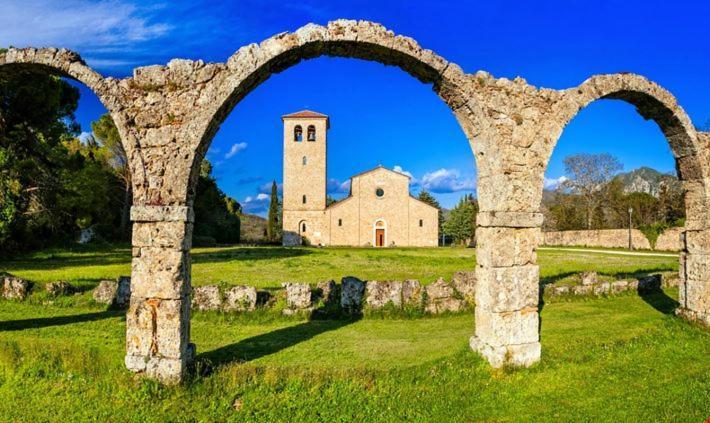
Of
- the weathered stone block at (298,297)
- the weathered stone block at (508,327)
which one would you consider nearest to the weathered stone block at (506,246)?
the weathered stone block at (508,327)

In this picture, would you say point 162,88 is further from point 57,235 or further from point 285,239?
point 285,239

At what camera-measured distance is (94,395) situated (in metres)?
6.23

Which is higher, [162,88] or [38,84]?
[38,84]

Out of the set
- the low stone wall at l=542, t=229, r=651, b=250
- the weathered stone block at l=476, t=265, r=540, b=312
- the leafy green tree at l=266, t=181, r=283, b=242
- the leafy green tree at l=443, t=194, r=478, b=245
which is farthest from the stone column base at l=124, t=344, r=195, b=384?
the leafy green tree at l=443, t=194, r=478, b=245

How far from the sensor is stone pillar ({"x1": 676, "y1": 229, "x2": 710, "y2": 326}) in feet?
31.5

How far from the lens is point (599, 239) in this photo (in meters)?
42.5

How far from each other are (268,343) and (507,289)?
14.1 ft

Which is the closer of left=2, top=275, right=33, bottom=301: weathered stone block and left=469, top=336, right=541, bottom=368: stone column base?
left=469, top=336, right=541, bottom=368: stone column base

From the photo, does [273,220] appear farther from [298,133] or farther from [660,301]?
[660,301]

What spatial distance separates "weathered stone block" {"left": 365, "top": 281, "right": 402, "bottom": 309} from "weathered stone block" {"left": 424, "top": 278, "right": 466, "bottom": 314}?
0.70 m

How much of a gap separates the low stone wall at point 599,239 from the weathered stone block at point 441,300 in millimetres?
34117

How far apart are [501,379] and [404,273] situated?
12477 mm

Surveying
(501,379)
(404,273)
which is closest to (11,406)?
(501,379)

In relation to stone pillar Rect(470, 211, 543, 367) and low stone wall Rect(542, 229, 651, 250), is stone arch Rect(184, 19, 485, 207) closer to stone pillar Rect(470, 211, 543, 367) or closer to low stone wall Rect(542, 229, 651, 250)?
stone pillar Rect(470, 211, 543, 367)
